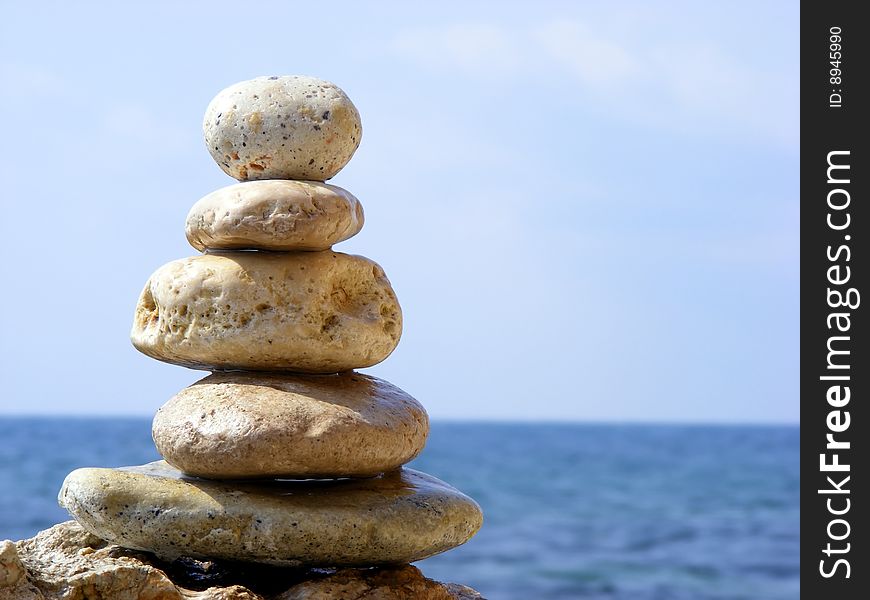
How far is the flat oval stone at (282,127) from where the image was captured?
17.8ft

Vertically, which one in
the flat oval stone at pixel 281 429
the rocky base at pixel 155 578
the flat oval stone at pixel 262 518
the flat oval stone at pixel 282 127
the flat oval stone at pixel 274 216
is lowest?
the rocky base at pixel 155 578

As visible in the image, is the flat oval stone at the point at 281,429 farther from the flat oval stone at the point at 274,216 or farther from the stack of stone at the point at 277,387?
the flat oval stone at the point at 274,216

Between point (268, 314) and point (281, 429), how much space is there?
1.67 feet

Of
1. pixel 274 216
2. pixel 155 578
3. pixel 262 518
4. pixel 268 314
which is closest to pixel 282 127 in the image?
pixel 274 216

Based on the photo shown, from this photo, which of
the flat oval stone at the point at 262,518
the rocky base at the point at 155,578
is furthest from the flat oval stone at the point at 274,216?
the rocky base at the point at 155,578

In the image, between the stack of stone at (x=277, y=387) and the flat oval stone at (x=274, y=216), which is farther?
the flat oval stone at (x=274, y=216)

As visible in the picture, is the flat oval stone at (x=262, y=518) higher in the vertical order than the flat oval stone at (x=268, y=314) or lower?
lower

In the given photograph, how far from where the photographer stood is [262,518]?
5082mm

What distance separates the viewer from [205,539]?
16.8 ft

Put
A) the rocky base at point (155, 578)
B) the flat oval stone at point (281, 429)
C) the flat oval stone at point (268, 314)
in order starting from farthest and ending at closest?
the flat oval stone at point (268, 314) → the flat oval stone at point (281, 429) → the rocky base at point (155, 578)

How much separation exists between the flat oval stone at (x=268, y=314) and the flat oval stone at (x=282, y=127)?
423mm

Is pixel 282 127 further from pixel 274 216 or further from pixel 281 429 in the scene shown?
pixel 281 429

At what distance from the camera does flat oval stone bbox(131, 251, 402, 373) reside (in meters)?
5.22

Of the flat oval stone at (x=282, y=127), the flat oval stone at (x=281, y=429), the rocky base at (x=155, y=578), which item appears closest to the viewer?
Result: the rocky base at (x=155, y=578)
